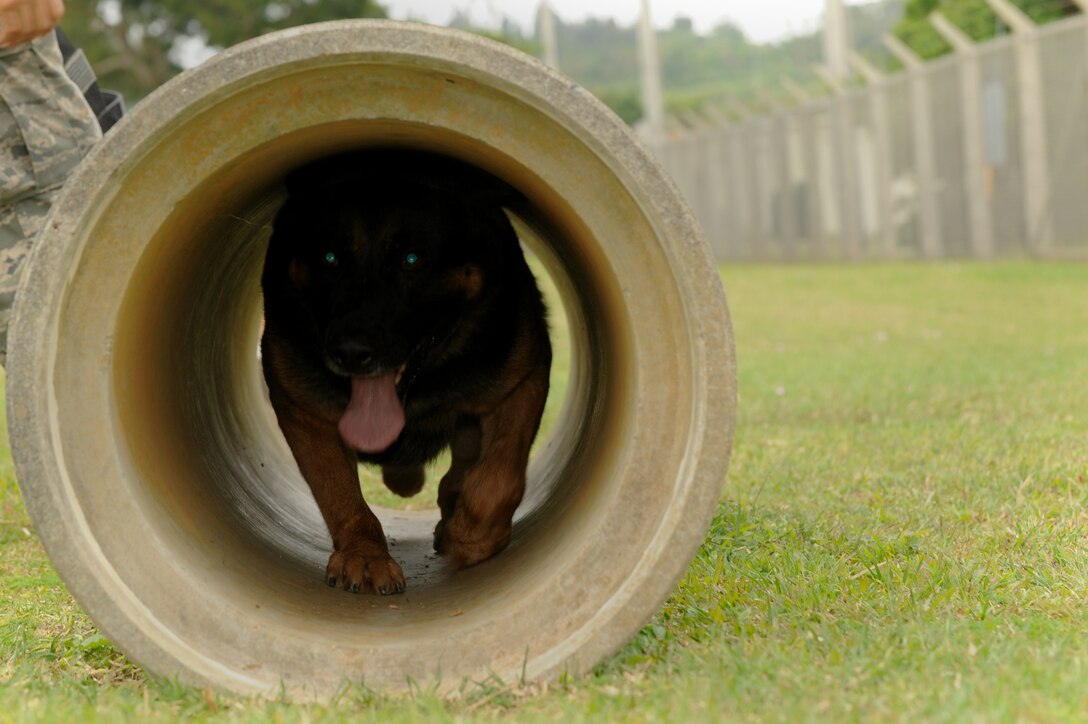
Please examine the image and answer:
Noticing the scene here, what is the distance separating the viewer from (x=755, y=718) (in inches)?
112

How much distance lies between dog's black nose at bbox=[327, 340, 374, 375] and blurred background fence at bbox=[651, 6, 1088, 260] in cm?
1082

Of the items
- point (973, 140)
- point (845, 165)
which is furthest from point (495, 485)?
point (845, 165)

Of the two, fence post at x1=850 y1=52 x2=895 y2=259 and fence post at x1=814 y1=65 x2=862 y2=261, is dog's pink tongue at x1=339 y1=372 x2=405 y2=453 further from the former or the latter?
fence post at x1=814 y1=65 x2=862 y2=261

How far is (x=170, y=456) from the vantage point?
155 inches

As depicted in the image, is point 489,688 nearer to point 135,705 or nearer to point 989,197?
point 135,705

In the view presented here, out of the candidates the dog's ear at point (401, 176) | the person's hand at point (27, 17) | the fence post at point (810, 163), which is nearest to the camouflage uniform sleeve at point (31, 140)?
the person's hand at point (27, 17)

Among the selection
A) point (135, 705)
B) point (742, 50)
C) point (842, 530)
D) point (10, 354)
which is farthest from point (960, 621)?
point (742, 50)

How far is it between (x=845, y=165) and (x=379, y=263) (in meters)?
22.8

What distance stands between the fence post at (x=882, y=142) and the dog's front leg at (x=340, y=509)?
20.4m

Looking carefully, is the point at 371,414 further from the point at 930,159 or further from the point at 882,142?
the point at 882,142

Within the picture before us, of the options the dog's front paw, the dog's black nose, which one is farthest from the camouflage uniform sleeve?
the dog's front paw

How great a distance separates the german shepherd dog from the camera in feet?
13.7

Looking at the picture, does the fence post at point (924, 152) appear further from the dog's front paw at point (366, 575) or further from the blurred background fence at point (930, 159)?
the dog's front paw at point (366, 575)

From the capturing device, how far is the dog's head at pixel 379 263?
13.5 ft
